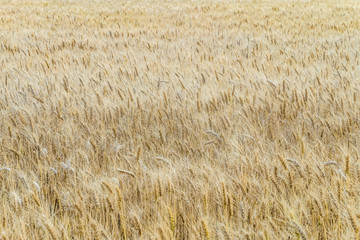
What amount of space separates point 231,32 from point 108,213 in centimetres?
670

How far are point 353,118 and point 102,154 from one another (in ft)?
4.95

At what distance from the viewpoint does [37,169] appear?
6.75 ft

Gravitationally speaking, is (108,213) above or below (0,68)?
below

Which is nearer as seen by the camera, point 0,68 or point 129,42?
point 0,68

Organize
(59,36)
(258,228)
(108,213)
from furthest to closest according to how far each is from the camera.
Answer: (59,36) → (108,213) → (258,228)

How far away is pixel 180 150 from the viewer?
227 cm

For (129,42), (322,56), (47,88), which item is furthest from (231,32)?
(47,88)

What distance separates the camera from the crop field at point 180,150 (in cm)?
146

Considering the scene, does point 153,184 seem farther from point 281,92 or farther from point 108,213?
point 281,92

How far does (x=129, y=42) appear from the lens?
6.55 m

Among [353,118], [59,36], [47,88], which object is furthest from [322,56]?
[59,36]

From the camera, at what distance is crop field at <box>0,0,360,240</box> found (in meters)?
1.46

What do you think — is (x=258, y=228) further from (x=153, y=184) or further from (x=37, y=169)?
(x=37, y=169)

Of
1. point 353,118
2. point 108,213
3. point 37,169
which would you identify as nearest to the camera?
point 108,213
